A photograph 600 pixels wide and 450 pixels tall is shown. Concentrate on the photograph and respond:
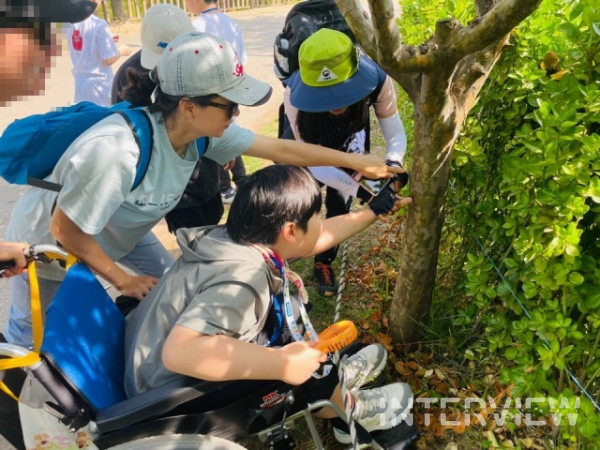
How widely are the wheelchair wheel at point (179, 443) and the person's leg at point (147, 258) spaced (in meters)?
0.99

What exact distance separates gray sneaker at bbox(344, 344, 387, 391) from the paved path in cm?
152

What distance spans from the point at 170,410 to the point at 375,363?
1021 mm

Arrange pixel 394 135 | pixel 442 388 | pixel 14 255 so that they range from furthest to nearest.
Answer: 1. pixel 394 135
2. pixel 442 388
3. pixel 14 255

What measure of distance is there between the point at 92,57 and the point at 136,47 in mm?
5330

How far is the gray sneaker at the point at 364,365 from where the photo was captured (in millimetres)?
2180

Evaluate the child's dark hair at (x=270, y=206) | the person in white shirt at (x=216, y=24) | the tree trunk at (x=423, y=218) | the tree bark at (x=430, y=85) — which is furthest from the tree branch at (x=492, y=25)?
the person in white shirt at (x=216, y=24)

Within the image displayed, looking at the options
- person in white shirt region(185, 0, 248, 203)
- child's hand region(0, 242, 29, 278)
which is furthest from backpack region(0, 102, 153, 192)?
person in white shirt region(185, 0, 248, 203)

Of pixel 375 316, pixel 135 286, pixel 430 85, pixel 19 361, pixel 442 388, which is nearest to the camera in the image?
pixel 19 361

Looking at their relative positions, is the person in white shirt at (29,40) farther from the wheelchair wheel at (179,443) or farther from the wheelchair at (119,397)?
the wheelchair wheel at (179,443)

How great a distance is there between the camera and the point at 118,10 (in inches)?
428

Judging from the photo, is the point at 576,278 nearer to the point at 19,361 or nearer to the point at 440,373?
the point at 440,373

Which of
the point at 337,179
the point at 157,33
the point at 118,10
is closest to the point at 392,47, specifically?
the point at 337,179

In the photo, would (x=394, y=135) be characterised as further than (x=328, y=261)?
No

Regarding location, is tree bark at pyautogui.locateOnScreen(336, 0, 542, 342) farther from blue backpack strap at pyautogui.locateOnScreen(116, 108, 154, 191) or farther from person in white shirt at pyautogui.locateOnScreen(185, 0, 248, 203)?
person in white shirt at pyautogui.locateOnScreen(185, 0, 248, 203)
